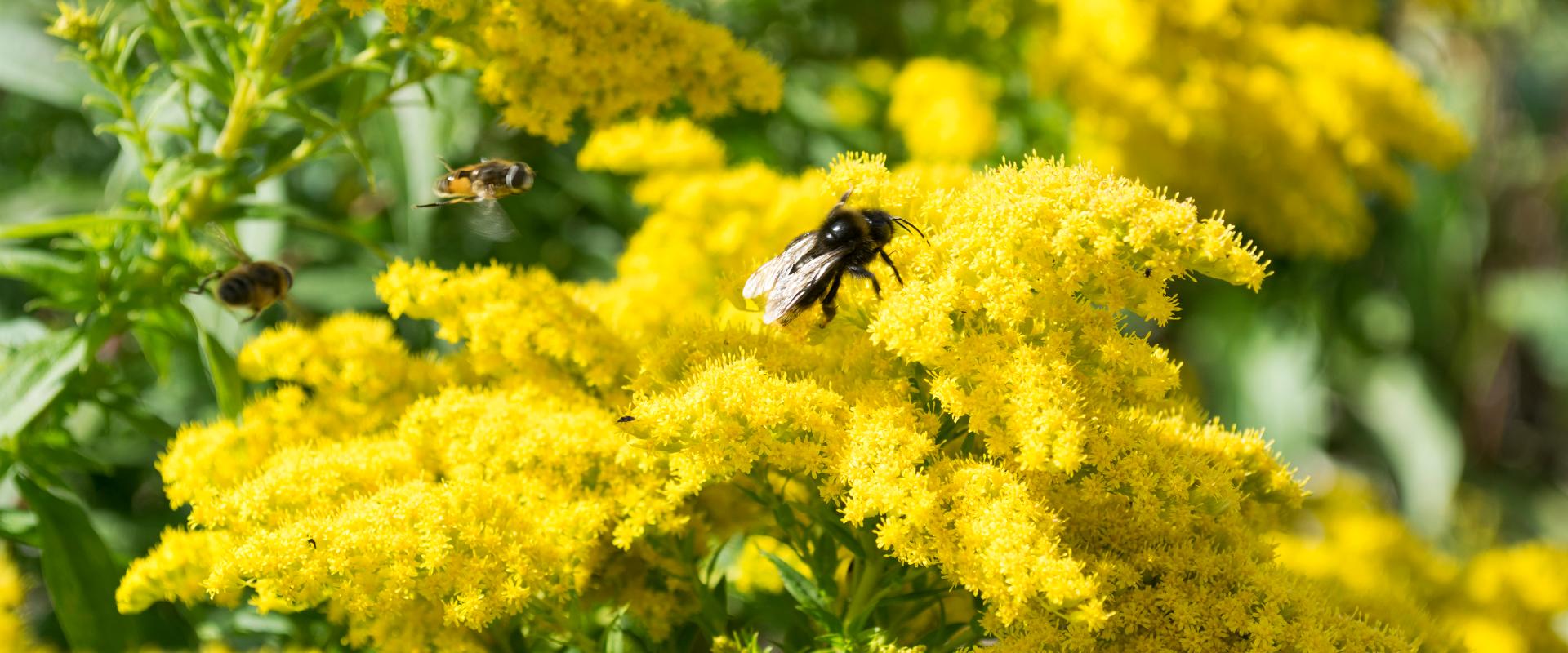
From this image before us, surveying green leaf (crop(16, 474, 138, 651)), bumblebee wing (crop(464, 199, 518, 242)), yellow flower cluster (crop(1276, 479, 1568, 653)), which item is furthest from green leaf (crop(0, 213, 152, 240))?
yellow flower cluster (crop(1276, 479, 1568, 653))

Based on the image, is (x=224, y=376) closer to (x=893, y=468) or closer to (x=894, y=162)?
(x=893, y=468)

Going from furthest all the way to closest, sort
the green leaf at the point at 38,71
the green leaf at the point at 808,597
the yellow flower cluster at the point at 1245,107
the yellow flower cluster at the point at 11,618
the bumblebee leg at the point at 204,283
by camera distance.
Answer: the yellow flower cluster at the point at 1245,107 < the green leaf at the point at 38,71 < the bumblebee leg at the point at 204,283 < the green leaf at the point at 808,597 < the yellow flower cluster at the point at 11,618

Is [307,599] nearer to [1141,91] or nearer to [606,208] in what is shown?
[606,208]

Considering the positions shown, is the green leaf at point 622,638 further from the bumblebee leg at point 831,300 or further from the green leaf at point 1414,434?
the green leaf at point 1414,434

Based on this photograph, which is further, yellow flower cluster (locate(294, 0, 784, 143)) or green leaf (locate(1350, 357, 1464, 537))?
green leaf (locate(1350, 357, 1464, 537))

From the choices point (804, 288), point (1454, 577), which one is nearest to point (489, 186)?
point (804, 288)

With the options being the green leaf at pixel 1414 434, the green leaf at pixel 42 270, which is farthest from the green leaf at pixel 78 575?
the green leaf at pixel 1414 434

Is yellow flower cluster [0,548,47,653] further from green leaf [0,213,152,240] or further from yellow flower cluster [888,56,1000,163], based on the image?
yellow flower cluster [888,56,1000,163]
